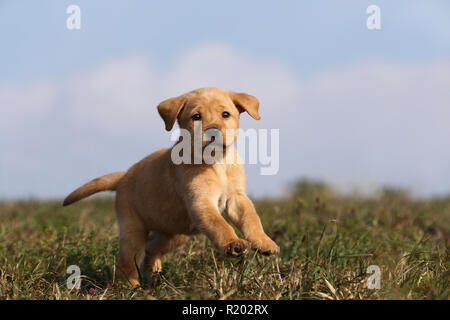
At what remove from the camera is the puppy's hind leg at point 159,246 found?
197 inches

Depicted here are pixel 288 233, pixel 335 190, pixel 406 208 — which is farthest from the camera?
pixel 335 190

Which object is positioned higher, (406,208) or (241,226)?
(241,226)

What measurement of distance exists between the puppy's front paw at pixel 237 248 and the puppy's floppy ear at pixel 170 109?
1.22 metres

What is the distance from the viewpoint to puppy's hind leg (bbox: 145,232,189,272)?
5004 mm

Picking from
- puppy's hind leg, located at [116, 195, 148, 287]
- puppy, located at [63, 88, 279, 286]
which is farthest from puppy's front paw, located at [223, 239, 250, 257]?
puppy's hind leg, located at [116, 195, 148, 287]

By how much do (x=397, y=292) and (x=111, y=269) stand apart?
9.19 feet

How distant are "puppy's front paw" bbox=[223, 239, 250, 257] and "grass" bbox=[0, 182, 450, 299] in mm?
195

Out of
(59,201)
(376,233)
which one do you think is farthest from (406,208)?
→ (59,201)

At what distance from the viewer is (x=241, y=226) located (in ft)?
13.1

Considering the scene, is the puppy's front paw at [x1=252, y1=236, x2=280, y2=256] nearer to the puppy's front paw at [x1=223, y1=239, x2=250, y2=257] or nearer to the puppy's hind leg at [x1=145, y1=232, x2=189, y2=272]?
the puppy's front paw at [x1=223, y1=239, x2=250, y2=257]

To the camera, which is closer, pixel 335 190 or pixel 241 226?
pixel 241 226

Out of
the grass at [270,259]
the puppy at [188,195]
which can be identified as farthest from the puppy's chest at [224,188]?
the grass at [270,259]

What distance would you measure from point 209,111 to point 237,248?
116 centimetres
